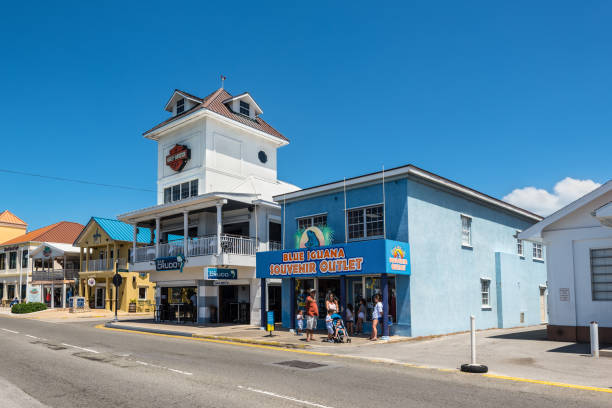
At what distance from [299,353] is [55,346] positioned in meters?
8.49

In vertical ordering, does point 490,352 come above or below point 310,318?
below

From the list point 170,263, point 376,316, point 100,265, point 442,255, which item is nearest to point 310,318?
point 376,316

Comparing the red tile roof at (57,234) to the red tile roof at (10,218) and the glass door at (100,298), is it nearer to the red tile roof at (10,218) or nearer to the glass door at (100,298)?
the red tile roof at (10,218)

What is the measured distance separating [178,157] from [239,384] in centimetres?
2406

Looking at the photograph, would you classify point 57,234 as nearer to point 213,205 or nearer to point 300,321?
point 213,205

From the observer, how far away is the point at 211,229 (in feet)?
97.3

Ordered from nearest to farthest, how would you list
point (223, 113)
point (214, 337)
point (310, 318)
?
point (310, 318) < point (214, 337) < point (223, 113)

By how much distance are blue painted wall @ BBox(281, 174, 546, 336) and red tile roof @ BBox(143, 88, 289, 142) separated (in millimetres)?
10819

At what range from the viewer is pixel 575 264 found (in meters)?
16.9

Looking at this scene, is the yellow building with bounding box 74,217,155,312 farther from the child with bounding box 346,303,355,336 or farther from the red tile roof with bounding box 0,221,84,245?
the child with bounding box 346,303,355,336

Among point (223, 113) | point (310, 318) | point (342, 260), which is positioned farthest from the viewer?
point (223, 113)

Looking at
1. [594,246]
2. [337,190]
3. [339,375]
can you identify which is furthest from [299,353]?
[594,246]

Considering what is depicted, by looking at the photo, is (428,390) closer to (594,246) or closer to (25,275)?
(594,246)

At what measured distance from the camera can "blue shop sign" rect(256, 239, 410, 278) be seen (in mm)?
18031
